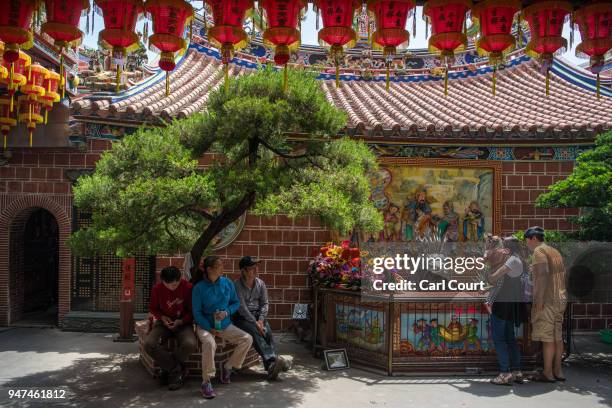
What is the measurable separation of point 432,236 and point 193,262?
4.84 meters

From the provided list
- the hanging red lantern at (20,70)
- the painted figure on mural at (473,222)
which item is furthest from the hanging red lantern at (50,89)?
the painted figure on mural at (473,222)

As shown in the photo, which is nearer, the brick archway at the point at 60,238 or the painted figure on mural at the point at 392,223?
the brick archway at the point at 60,238

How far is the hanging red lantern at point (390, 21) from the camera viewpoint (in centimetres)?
518

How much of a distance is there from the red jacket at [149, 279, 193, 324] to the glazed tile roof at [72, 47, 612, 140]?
3.42 meters

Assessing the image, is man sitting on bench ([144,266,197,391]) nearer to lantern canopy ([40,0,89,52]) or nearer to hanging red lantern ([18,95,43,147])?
lantern canopy ([40,0,89,52])

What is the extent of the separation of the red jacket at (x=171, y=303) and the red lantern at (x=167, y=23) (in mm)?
2451

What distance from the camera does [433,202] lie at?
10.2 meters

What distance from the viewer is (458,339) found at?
7.18 m

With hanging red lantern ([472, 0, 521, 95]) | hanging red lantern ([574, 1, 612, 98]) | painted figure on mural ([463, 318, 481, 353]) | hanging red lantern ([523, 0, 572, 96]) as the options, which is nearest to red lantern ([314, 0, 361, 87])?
hanging red lantern ([472, 0, 521, 95])

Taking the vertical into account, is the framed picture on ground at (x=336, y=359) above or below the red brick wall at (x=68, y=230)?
below

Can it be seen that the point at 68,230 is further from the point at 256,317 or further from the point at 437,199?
the point at 437,199

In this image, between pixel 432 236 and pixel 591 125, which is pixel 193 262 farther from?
pixel 591 125

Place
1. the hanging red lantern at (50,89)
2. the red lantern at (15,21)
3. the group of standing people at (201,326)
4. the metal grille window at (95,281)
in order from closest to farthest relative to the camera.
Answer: the red lantern at (15,21)
the group of standing people at (201,326)
the hanging red lantern at (50,89)
the metal grille window at (95,281)

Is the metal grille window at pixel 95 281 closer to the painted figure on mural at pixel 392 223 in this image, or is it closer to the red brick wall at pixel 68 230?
the red brick wall at pixel 68 230
